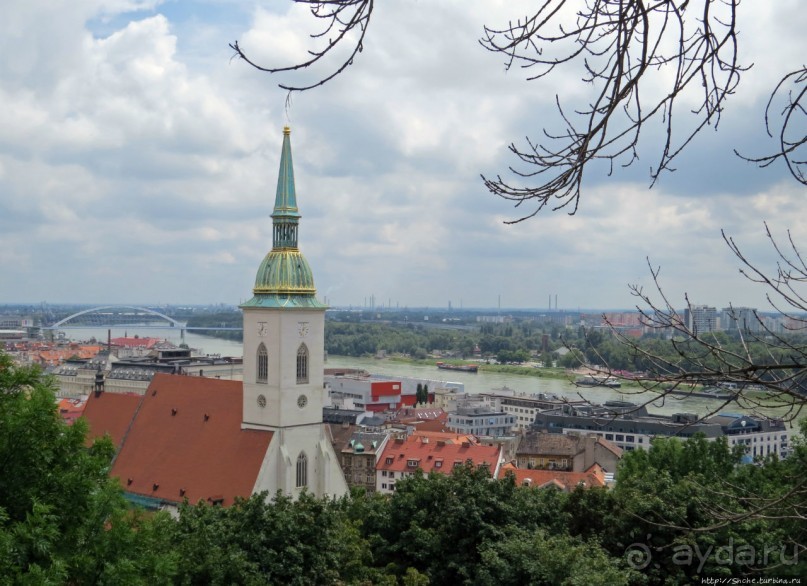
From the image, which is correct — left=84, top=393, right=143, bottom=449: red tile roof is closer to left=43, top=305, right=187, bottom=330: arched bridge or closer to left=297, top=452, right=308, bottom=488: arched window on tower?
left=297, top=452, right=308, bottom=488: arched window on tower

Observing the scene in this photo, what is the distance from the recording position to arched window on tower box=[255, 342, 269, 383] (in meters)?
19.5

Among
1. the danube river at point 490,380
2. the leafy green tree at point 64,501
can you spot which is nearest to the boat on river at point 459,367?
the danube river at point 490,380

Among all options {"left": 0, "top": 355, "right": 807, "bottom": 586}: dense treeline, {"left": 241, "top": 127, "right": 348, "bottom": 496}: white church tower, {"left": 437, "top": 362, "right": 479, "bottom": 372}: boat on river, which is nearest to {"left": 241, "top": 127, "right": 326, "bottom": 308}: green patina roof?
{"left": 241, "top": 127, "right": 348, "bottom": 496}: white church tower

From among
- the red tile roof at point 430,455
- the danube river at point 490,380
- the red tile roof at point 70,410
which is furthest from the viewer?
the danube river at point 490,380

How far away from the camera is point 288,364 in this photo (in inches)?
763

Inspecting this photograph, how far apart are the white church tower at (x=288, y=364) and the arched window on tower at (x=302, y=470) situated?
21 millimetres

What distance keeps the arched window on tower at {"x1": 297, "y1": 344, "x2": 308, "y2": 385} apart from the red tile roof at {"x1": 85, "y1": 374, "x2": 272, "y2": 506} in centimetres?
143

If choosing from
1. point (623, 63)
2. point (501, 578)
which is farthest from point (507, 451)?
point (623, 63)

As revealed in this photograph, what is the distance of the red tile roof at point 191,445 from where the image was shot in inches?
725

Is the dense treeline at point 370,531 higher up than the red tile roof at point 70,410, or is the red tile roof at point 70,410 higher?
the dense treeline at point 370,531

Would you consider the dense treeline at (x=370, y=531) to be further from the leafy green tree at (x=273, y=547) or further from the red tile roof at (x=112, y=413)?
the red tile roof at (x=112, y=413)

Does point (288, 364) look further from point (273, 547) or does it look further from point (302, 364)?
point (273, 547)

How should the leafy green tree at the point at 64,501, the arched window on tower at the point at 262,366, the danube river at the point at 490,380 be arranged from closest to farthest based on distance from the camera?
the leafy green tree at the point at 64,501
the arched window on tower at the point at 262,366
the danube river at the point at 490,380

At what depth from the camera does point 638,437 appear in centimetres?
4109
